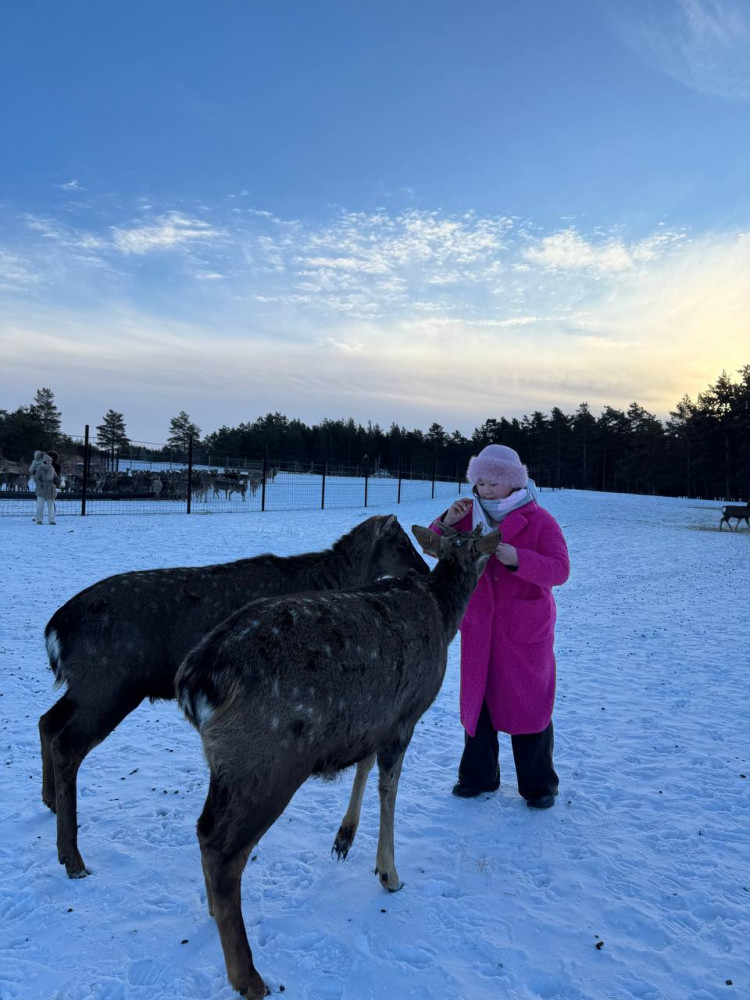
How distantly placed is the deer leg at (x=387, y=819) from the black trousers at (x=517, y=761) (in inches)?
43.2

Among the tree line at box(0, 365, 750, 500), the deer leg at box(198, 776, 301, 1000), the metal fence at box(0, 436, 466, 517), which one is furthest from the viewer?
the tree line at box(0, 365, 750, 500)

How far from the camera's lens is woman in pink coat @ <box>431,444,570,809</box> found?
165 inches

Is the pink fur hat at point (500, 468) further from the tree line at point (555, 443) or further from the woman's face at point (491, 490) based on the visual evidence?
the tree line at point (555, 443)

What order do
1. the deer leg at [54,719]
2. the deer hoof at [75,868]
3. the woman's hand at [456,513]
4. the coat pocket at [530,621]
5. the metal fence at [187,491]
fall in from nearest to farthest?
the deer hoof at [75,868] → the deer leg at [54,719] → the coat pocket at [530,621] → the woman's hand at [456,513] → the metal fence at [187,491]

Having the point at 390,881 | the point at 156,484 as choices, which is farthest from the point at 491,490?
the point at 156,484

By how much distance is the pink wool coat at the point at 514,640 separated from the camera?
165 inches

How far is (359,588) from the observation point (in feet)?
12.1

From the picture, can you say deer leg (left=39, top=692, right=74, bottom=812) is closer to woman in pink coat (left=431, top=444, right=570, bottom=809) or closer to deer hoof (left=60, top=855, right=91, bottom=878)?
deer hoof (left=60, top=855, right=91, bottom=878)

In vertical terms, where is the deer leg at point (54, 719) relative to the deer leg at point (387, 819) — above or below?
above

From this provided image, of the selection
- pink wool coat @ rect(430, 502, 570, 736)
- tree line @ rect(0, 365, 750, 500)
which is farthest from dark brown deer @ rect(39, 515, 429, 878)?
tree line @ rect(0, 365, 750, 500)

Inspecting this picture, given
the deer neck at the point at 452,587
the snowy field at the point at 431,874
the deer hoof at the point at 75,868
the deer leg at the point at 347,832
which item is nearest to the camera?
the snowy field at the point at 431,874

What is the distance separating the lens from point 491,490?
427cm

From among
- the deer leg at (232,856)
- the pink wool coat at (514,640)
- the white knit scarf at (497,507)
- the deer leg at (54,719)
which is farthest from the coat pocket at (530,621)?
the deer leg at (54,719)

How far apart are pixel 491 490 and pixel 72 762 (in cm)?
297
